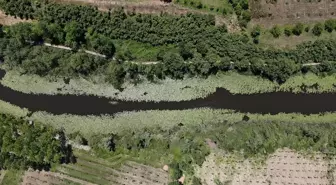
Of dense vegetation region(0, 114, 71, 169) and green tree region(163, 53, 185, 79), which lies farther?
green tree region(163, 53, 185, 79)

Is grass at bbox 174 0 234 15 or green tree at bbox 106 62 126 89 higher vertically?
grass at bbox 174 0 234 15

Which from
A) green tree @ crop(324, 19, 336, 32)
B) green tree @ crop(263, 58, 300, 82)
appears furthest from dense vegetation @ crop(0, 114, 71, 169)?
green tree @ crop(324, 19, 336, 32)

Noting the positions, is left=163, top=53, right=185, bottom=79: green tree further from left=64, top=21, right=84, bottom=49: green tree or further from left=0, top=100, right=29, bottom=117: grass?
left=0, top=100, right=29, bottom=117: grass

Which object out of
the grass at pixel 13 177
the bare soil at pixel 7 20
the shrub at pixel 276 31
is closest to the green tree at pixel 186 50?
the shrub at pixel 276 31

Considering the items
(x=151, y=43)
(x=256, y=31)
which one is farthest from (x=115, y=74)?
(x=256, y=31)

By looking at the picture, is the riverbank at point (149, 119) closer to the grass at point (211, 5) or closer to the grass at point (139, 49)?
the grass at point (139, 49)

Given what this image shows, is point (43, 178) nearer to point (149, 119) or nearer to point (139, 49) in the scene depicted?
point (149, 119)
